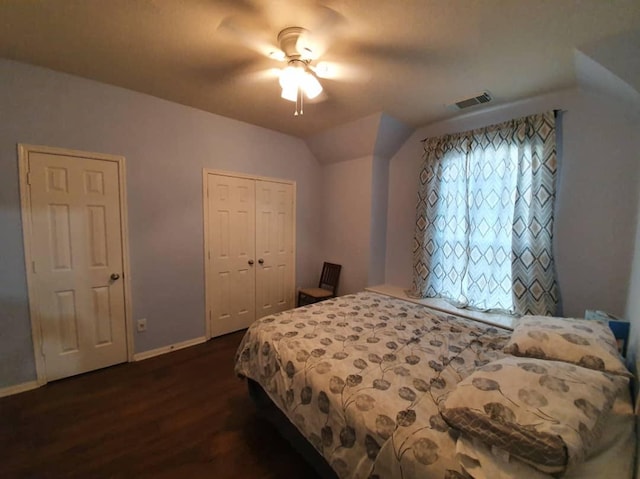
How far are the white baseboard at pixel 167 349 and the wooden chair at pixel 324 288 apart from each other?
1.39 metres

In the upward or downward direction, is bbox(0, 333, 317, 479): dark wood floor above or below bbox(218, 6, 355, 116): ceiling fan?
below

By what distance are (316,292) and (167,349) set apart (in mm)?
1886

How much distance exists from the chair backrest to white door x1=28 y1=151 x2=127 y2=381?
245 cm

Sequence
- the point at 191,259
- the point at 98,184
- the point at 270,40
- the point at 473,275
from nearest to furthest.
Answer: the point at 270,40 → the point at 98,184 → the point at 473,275 → the point at 191,259

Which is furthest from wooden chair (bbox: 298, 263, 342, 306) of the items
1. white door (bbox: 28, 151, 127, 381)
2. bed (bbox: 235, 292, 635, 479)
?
white door (bbox: 28, 151, 127, 381)

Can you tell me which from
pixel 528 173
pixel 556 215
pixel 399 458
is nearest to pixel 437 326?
pixel 399 458

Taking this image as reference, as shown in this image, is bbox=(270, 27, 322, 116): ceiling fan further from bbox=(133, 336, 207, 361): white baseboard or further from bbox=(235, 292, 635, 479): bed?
bbox=(133, 336, 207, 361): white baseboard

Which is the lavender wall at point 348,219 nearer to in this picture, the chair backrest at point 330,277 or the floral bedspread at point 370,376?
the chair backrest at point 330,277

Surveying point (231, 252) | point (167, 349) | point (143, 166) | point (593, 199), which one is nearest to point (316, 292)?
point (231, 252)

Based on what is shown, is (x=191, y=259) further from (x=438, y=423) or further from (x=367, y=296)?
(x=438, y=423)

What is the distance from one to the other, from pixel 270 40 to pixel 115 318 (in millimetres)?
2752

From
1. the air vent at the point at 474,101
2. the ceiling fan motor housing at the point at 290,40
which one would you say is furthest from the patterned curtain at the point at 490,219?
the ceiling fan motor housing at the point at 290,40

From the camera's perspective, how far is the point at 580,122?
2.15m

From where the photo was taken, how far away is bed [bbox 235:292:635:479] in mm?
826
